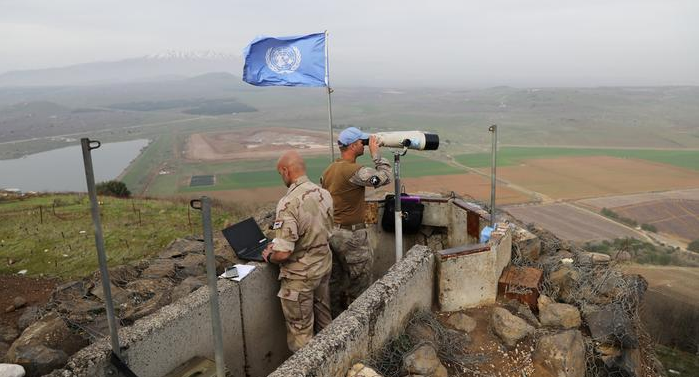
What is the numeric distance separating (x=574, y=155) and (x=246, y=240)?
250 feet

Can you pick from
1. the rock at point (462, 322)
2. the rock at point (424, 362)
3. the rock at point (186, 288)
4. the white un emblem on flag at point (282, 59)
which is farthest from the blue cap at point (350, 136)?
the white un emblem on flag at point (282, 59)

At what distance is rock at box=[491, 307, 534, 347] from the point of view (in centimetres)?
448

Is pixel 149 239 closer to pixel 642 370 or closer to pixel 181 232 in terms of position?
pixel 181 232

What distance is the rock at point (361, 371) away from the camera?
3540 mm

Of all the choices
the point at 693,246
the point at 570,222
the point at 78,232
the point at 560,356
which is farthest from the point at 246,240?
the point at 693,246

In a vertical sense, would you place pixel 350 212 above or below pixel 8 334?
above

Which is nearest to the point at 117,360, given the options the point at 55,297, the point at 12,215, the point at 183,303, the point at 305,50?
the point at 183,303

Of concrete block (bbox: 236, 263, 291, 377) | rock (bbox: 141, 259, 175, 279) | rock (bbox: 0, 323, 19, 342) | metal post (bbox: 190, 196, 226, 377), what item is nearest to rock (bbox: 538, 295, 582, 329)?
concrete block (bbox: 236, 263, 291, 377)

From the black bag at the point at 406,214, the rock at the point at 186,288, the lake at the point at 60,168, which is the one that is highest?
the black bag at the point at 406,214

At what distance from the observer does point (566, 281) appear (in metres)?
5.40

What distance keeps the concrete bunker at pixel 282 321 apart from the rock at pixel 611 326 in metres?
1.02

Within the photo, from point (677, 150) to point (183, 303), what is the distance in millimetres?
93001

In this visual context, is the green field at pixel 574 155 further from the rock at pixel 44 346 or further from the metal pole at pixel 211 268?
the metal pole at pixel 211 268

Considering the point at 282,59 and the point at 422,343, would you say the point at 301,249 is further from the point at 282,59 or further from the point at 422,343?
the point at 282,59
